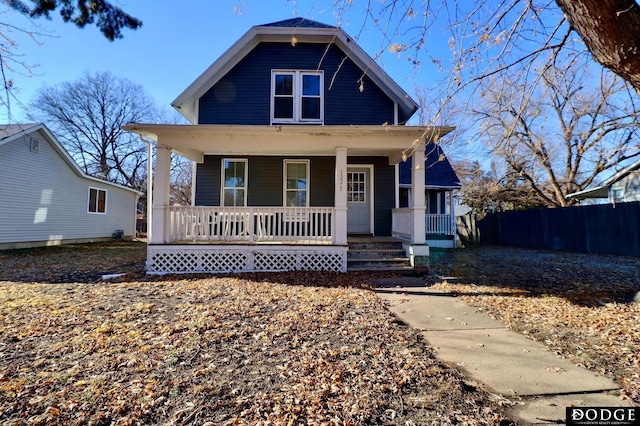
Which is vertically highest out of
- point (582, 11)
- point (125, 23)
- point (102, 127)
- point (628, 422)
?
point (102, 127)

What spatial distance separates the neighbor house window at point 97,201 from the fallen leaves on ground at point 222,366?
13270mm

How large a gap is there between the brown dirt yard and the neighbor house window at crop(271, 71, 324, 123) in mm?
5769

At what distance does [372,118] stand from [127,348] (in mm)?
9096

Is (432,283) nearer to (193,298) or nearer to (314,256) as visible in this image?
(314,256)

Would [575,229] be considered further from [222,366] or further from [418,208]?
[222,366]

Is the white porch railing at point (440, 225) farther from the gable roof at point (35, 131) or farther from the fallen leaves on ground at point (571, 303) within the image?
the gable roof at point (35, 131)

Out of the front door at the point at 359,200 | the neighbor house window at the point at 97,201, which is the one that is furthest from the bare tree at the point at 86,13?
the neighbor house window at the point at 97,201

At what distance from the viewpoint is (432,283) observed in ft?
22.5

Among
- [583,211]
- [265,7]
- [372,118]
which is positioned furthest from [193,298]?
[583,211]

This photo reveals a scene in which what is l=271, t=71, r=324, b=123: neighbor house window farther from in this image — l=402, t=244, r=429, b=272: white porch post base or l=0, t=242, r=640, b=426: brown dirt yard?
l=0, t=242, r=640, b=426: brown dirt yard

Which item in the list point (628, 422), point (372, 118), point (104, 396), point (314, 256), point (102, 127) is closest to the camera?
point (628, 422)

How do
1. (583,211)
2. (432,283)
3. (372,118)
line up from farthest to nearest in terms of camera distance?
(583,211), (372,118), (432,283)

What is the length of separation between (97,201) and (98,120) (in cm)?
1748

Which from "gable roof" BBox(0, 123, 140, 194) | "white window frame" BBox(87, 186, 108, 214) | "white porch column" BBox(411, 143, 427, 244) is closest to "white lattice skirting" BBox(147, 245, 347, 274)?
"white porch column" BBox(411, 143, 427, 244)
